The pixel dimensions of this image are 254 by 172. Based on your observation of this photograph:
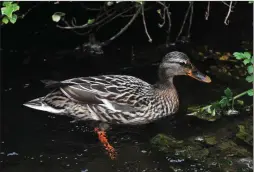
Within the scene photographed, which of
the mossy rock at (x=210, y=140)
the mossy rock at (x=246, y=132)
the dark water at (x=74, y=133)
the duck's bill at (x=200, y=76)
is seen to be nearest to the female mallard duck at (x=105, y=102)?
the dark water at (x=74, y=133)

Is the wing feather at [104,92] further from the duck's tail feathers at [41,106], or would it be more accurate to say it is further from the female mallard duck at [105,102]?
the duck's tail feathers at [41,106]

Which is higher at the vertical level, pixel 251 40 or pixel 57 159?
pixel 251 40

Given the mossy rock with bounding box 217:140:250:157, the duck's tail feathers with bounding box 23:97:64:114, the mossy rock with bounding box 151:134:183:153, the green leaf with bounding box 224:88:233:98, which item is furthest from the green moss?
the duck's tail feathers with bounding box 23:97:64:114

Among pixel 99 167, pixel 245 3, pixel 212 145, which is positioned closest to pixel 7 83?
pixel 99 167

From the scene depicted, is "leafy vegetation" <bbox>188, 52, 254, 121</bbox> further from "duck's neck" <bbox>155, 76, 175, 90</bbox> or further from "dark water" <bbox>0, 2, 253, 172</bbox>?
"duck's neck" <bbox>155, 76, 175, 90</bbox>

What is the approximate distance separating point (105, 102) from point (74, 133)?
53 cm

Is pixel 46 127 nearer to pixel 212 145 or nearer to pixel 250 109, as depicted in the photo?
pixel 212 145

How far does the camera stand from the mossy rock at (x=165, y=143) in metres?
5.91

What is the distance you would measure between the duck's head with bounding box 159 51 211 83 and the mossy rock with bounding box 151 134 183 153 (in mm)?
1014

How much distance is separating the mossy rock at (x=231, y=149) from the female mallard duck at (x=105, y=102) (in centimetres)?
93

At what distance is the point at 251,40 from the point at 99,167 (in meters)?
3.93

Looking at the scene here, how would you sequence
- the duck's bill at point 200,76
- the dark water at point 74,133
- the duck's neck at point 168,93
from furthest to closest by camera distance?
the duck's bill at point 200,76, the duck's neck at point 168,93, the dark water at point 74,133

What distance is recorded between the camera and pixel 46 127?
20.8 feet

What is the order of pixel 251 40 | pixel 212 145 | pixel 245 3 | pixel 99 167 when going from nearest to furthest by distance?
pixel 99 167 → pixel 212 145 → pixel 251 40 → pixel 245 3
